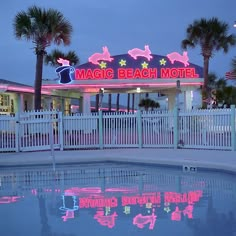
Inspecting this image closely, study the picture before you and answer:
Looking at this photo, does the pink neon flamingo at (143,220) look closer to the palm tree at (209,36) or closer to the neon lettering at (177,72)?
the neon lettering at (177,72)

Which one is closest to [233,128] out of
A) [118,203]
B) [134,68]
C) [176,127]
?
[176,127]

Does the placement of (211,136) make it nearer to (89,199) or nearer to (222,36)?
(89,199)

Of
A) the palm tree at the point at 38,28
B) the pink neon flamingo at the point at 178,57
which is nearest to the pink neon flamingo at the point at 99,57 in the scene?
the palm tree at the point at 38,28

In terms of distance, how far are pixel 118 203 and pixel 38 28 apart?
57.0ft

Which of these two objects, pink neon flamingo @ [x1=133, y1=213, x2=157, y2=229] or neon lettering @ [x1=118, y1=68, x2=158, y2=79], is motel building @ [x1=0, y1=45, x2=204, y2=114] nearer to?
neon lettering @ [x1=118, y1=68, x2=158, y2=79]

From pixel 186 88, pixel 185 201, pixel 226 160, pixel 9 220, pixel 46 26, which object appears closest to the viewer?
pixel 9 220

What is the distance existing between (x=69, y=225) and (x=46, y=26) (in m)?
18.6

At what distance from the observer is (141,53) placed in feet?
82.7

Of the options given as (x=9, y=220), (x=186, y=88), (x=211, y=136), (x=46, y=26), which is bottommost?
(x=9, y=220)

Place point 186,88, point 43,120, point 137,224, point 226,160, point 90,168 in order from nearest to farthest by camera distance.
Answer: point 137,224, point 226,160, point 90,168, point 43,120, point 186,88

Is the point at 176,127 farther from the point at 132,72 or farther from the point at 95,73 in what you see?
the point at 95,73

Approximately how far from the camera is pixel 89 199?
866 centimetres

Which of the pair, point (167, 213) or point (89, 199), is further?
point (89, 199)

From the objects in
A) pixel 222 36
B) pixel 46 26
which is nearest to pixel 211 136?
pixel 46 26
